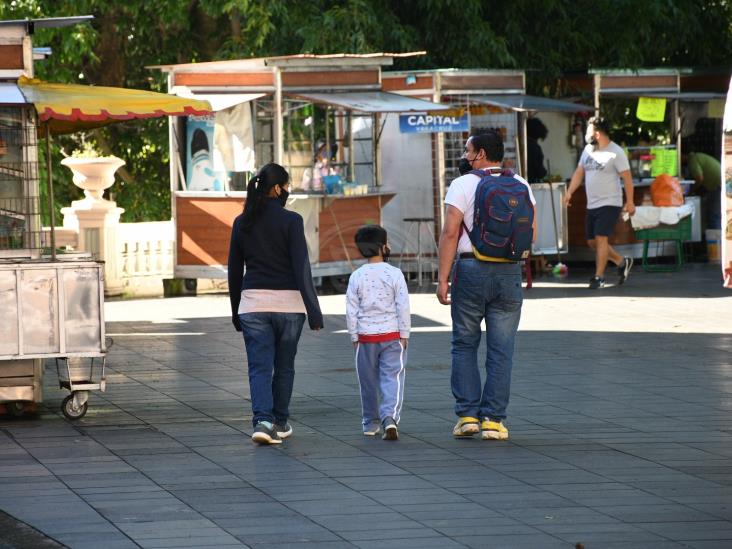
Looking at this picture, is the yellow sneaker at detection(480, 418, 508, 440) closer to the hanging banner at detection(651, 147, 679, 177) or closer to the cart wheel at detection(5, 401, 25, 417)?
the cart wheel at detection(5, 401, 25, 417)

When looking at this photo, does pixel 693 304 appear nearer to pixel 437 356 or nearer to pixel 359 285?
pixel 437 356

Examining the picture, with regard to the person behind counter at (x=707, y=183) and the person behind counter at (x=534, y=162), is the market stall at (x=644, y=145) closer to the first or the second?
the person behind counter at (x=707, y=183)

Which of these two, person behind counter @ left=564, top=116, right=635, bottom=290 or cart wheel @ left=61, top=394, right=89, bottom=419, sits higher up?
person behind counter @ left=564, top=116, right=635, bottom=290

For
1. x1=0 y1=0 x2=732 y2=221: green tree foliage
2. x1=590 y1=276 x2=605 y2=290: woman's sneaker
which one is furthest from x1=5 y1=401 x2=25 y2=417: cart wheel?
x1=0 y1=0 x2=732 y2=221: green tree foliage

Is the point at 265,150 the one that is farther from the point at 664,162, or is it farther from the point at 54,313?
the point at 54,313

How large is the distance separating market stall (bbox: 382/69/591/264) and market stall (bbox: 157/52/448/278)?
692mm

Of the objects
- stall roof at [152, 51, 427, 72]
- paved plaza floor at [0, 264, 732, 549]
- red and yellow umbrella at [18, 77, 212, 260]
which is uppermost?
stall roof at [152, 51, 427, 72]

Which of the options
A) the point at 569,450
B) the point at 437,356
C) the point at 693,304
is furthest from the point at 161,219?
the point at 569,450

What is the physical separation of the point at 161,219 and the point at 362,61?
734 cm

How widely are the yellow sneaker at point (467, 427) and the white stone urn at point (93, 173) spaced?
10301mm

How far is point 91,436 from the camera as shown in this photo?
8984 mm

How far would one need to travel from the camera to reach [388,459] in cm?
811

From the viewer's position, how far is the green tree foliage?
21.2 metres

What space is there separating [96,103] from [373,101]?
8483mm
